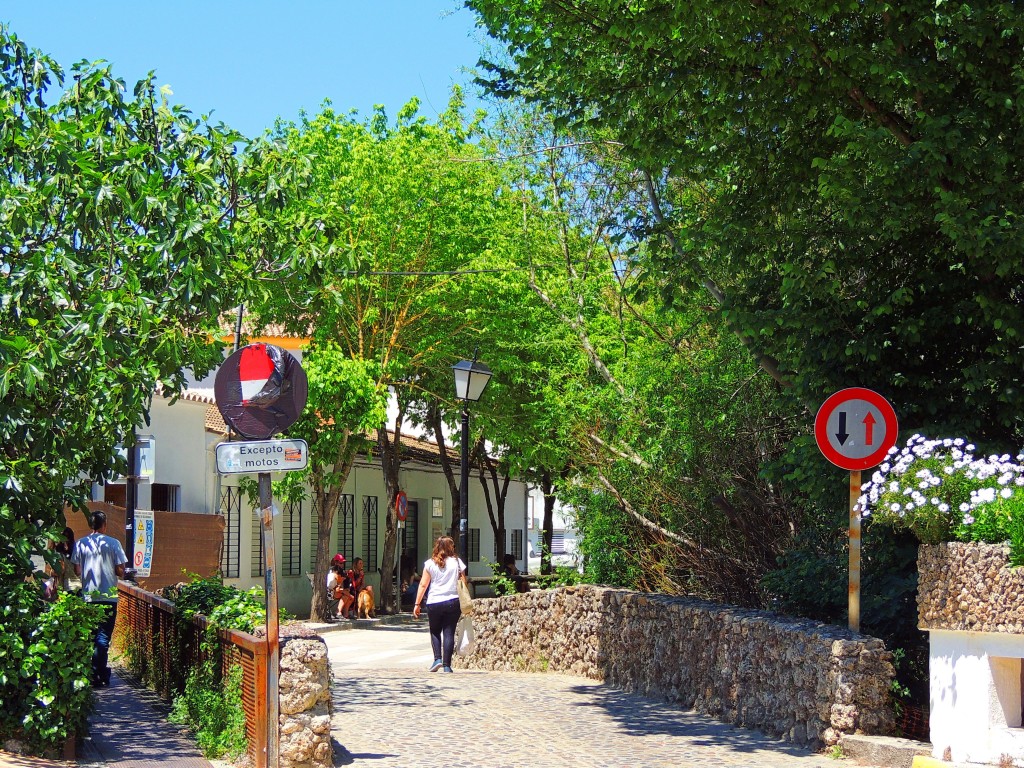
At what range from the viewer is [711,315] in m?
12.7

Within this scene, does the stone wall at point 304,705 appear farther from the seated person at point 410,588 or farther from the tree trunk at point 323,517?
the seated person at point 410,588

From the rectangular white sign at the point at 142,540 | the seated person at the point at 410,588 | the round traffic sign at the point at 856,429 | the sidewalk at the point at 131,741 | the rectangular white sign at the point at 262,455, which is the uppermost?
the round traffic sign at the point at 856,429

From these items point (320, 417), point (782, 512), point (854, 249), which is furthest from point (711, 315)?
point (320, 417)

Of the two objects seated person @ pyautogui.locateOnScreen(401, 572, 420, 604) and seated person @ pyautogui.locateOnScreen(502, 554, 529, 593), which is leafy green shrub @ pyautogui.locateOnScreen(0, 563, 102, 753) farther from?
seated person @ pyautogui.locateOnScreen(401, 572, 420, 604)

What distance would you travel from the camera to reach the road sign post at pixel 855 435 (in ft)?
32.7

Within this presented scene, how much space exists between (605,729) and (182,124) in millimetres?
6811

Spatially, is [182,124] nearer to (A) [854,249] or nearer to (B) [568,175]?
(A) [854,249]

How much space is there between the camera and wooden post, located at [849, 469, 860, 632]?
1000 centimetres

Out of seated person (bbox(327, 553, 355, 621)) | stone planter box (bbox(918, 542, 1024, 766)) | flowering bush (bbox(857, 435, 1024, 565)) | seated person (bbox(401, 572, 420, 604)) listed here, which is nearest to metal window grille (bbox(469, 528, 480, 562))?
seated person (bbox(401, 572, 420, 604))

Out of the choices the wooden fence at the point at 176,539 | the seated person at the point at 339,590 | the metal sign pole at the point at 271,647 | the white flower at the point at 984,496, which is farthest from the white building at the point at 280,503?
the white flower at the point at 984,496

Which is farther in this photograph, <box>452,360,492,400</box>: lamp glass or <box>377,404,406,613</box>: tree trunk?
<box>377,404,406,613</box>: tree trunk

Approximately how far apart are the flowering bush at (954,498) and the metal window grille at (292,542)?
24480 mm

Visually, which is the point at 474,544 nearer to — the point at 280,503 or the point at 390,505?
the point at 390,505

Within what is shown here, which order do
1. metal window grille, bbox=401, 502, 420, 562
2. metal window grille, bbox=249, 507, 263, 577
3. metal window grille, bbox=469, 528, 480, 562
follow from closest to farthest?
metal window grille, bbox=249, 507, 263, 577 < metal window grille, bbox=401, 502, 420, 562 < metal window grille, bbox=469, 528, 480, 562
